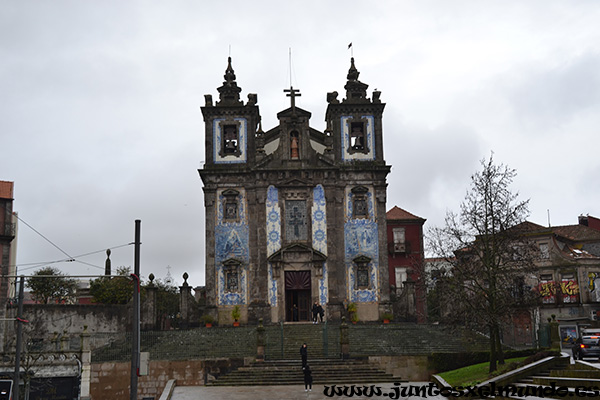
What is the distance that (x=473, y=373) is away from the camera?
86.1 ft

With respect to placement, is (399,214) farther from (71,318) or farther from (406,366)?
(406,366)

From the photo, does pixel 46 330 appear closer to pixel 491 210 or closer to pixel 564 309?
pixel 491 210

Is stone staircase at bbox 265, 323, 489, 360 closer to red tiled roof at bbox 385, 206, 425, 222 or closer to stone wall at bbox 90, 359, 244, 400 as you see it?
stone wall at bbox 90, 359, 244, 400

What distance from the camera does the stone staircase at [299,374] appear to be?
89.6ft

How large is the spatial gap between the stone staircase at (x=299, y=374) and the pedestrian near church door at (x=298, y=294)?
Answer: 12314mm

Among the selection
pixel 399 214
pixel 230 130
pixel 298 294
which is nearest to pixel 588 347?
pixel 298 294

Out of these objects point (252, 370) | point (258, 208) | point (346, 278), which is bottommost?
point (252, 370)

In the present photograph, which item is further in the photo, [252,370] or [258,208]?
[258,208]

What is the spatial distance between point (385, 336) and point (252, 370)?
8.15 m

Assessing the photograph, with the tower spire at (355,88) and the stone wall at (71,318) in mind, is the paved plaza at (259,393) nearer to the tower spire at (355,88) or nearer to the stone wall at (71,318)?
the stone wall at (71,318)

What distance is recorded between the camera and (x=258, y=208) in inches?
1679

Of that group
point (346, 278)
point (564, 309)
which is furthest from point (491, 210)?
point (564, 309)

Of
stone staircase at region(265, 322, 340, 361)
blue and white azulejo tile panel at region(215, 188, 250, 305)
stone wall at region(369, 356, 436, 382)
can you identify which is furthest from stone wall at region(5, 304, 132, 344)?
stone wall at region(369, 356, 436, 382)

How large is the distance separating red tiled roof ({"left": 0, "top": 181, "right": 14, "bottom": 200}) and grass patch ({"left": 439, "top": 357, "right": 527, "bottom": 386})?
30492 millimetres
